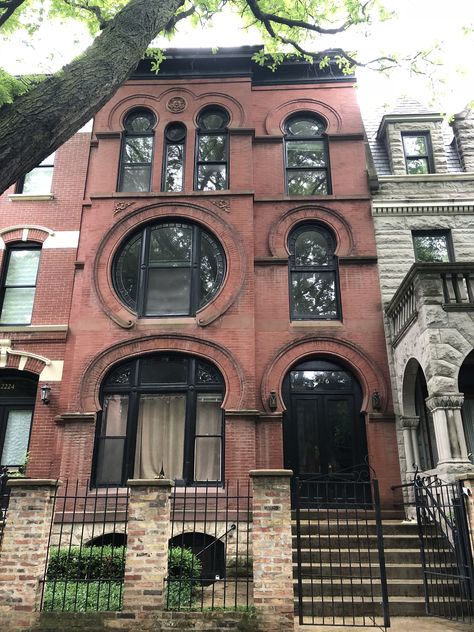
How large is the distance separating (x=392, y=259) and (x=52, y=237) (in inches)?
332

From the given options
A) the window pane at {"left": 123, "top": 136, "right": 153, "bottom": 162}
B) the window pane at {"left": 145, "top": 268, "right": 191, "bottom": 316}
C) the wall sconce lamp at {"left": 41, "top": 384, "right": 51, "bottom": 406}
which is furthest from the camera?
the window pane at {"left": 123, "top": 136, "right": 153, "bottom": 162}

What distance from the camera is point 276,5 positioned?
39.5 ft

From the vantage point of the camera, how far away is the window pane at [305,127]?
14.4 metres

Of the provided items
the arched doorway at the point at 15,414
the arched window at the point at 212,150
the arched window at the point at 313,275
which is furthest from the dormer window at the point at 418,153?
the arched doorway at the point at 15,414

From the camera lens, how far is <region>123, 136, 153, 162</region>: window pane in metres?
13.9

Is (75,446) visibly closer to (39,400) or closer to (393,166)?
(39,400)

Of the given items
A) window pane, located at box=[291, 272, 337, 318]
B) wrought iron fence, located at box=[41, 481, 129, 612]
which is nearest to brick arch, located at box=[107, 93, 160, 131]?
window pane, located at box=[291, 272, 337, 318]

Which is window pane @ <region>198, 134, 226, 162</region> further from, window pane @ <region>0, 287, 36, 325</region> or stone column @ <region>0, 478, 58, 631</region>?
stone column @ <region>0, 478, 58, 631</region>

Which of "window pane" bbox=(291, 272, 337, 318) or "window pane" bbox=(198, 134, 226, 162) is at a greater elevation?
"window pane" bbox=(198, 134, 226, 162)

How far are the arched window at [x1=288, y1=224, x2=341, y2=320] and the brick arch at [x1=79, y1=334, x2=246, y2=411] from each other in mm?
2167

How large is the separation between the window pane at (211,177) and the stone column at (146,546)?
28.7 ft

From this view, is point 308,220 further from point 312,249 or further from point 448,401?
point 448,401

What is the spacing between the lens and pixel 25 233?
1359cm

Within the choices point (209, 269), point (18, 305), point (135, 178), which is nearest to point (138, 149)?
point (135, 178)
